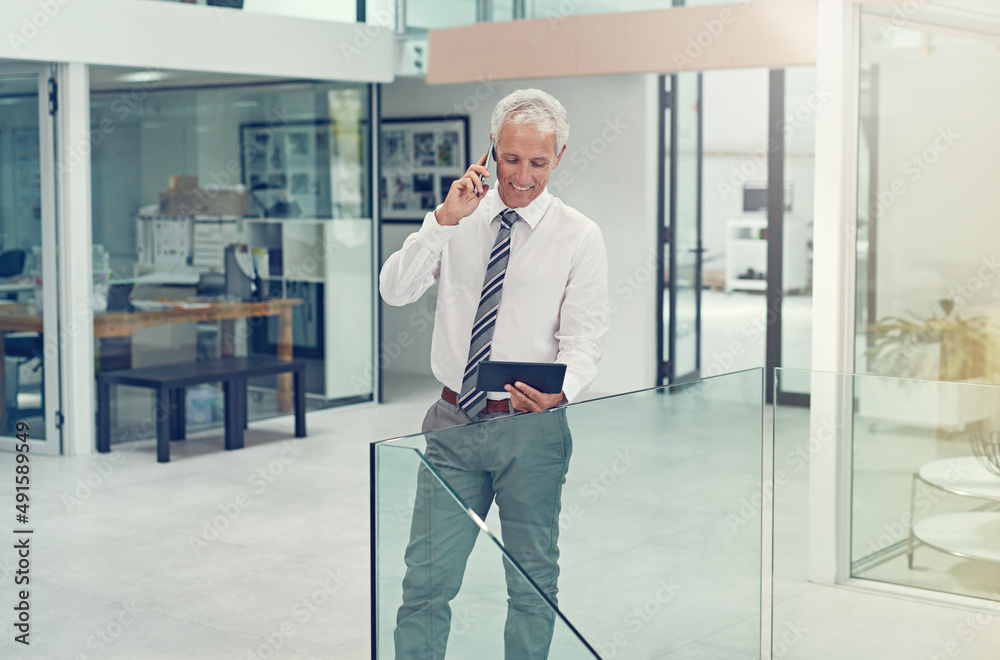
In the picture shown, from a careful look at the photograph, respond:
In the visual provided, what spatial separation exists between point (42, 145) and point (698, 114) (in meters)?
4.93

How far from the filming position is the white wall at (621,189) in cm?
830

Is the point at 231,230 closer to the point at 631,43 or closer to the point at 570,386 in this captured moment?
the point at 631,43

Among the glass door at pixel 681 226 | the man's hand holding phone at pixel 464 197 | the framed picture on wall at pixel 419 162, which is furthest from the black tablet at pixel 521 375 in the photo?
the framed picture on wall at pixel 419 162

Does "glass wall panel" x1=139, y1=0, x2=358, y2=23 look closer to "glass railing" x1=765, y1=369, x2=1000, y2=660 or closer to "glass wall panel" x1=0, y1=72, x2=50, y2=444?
"glass wall panel" x1=0, y1=72, x2=50, y2=444

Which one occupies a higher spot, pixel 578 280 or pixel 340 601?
pixel 578 280

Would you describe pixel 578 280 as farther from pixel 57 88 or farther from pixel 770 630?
pixel 57 88

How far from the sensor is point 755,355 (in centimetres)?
1017

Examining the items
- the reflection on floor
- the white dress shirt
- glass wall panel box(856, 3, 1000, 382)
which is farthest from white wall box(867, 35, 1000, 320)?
the white dress shirt

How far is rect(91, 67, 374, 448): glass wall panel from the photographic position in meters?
6.77

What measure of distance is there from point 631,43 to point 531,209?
4.78 metres

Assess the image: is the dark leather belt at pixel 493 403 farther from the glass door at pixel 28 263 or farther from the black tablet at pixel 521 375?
the glass door at pixel 28 263

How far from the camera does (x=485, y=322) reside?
2.50 m

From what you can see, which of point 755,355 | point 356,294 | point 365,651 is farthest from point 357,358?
point 365,651

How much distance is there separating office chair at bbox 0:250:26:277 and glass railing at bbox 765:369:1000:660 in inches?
181
